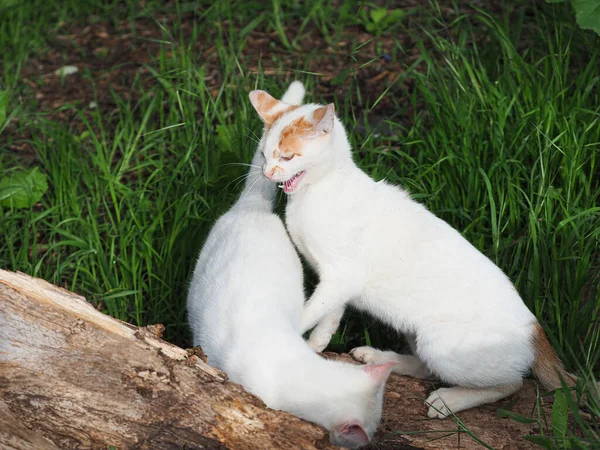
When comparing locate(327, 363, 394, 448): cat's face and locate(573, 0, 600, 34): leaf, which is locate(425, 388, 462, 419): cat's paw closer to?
locate(327, 363, 394, 448): cat's face

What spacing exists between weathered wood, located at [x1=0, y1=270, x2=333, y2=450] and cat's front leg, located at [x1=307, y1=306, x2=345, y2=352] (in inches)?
34.3

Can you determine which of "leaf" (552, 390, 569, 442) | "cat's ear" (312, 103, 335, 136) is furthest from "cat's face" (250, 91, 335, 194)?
"leaf" (552, 390, 569, 442)

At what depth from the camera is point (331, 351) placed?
127 inches

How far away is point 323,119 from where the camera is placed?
2693 millimetres

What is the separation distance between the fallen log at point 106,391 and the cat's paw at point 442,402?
0.66m

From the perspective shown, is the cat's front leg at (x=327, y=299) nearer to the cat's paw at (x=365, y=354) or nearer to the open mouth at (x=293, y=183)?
the cat's paw at (x=365, y=354)

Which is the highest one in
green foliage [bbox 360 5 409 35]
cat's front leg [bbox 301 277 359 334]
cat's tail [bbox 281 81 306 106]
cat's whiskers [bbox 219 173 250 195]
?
cat's tail [bbox 281 81 306 106]

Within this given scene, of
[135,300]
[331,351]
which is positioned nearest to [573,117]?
[331,351]

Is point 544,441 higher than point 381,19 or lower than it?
lower

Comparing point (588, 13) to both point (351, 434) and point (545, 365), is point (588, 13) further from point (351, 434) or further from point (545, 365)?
point (351, 434)

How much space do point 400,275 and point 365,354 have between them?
16.2 inches

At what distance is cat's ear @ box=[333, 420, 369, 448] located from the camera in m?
2.00

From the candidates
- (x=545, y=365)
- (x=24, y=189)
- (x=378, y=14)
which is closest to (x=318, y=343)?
(x=545, y=365)

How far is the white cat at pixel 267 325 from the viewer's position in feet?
6.93
